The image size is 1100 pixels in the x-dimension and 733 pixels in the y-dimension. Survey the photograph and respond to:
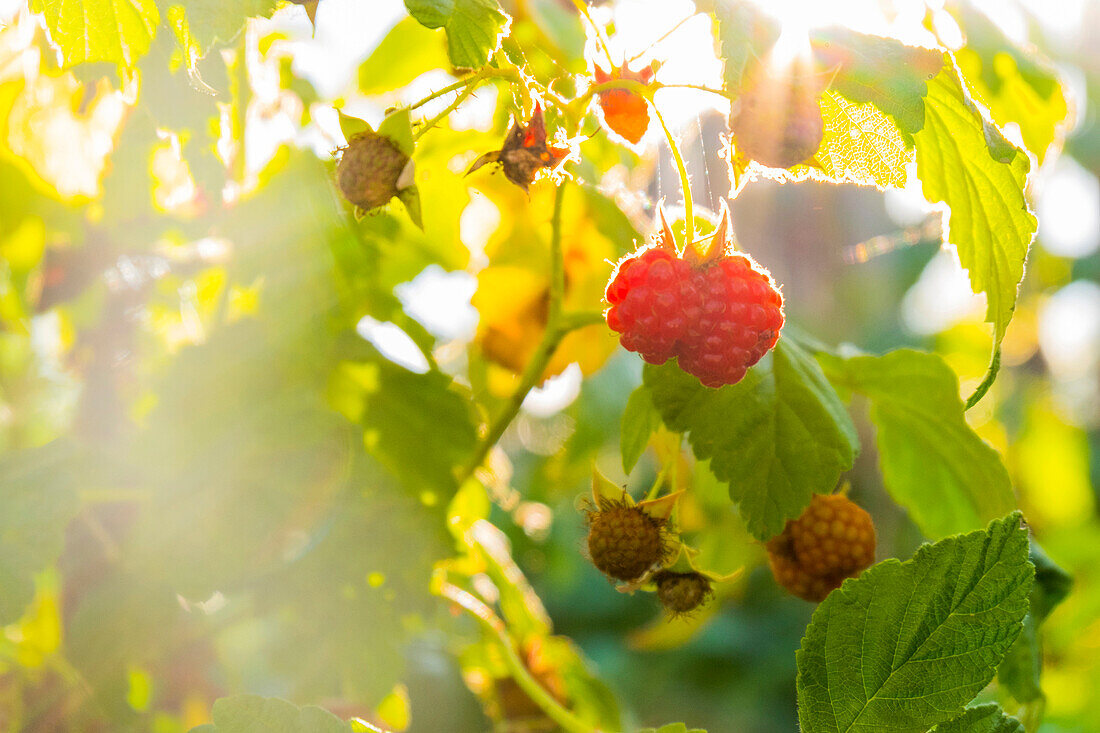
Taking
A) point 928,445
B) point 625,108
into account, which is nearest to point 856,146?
point 625,108

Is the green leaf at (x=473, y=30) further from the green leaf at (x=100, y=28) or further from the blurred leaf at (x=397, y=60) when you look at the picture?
the blurred leaf at (x=397, y=60)

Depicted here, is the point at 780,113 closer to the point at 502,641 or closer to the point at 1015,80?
the point at 502,641

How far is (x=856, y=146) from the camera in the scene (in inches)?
21.1

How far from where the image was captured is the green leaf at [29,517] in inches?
28.9

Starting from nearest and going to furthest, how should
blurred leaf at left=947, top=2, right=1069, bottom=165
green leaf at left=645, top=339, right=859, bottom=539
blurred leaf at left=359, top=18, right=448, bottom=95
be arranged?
green leaf at left=645, top=339, right=859, bottom=539, blurred leaf at left=947, top=2, right=1069, bottom=165, blurred leaf at left=359, top=18, right=448, bottom=95

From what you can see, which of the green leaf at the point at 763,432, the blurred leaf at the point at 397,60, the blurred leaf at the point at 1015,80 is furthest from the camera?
the blurred leaf at the point at 397,60

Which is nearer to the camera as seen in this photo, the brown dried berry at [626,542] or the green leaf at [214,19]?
the green leaf at [214,19]

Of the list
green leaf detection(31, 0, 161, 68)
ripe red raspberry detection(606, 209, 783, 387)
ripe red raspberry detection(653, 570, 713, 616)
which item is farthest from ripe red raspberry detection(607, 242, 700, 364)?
green leaf detection(31, 0, 161, 68)

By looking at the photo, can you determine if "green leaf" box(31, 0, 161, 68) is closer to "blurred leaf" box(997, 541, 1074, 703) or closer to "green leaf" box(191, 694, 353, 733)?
"green leaf" box(191, 694, 353, 733)

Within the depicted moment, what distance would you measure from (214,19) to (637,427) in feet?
1.39

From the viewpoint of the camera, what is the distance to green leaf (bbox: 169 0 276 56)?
18.1 inches

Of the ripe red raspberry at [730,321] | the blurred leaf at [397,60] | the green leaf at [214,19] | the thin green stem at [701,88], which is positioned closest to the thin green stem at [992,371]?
the ripe red raspberry at [730,321]

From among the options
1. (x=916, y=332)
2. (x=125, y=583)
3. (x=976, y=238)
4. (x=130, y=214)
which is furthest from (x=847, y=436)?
(x=916, y=332)

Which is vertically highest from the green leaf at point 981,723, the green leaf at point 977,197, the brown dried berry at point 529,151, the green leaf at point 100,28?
the green leaf at point 100,28
